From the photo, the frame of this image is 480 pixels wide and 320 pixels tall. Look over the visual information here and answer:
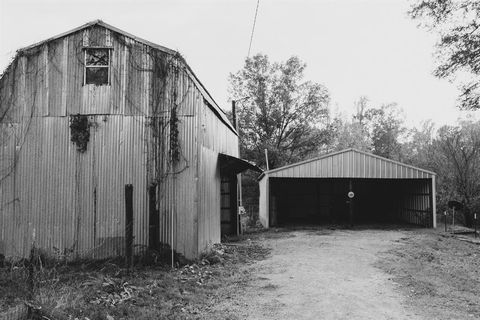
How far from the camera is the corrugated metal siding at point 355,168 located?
17.0 meters

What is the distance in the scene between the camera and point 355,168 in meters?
17.1

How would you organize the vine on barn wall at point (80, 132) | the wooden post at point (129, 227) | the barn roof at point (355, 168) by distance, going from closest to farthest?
the wooden post at point (129, 227), the vine on barn wall at point (80, 132), the barn roof at point (355, 168)

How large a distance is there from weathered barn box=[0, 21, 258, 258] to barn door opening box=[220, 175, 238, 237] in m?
6.61

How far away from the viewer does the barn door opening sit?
16.5 m

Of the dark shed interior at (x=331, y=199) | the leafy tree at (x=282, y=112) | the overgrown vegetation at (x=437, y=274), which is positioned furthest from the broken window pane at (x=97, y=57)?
the leafy tree at (x=282, y=112)

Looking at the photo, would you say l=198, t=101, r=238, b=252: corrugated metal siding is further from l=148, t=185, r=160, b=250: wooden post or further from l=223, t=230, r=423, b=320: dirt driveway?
l=223, t=230, r=423, b=320: dirt driveway

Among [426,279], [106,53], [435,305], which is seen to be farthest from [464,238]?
[106,53]

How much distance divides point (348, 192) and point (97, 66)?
1566cm

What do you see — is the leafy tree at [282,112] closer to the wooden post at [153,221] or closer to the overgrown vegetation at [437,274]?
the overgrown vegetation at [437,274]

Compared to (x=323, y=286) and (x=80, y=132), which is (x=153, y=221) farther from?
(x=323, y=286)

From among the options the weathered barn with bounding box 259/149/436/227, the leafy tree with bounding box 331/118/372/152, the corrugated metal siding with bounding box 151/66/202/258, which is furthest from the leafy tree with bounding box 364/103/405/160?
the corrugated metal siding with bounding box 151/66/202/258

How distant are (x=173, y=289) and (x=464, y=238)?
13.0 m

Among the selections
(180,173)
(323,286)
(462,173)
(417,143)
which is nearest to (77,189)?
(180,173)

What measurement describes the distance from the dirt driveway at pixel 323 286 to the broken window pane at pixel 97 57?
6923 mm
